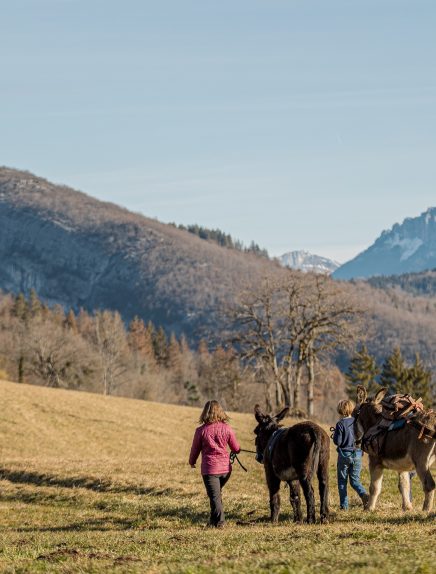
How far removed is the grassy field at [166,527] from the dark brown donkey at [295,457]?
527 millimetres

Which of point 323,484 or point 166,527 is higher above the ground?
point 323,484

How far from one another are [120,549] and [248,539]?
210 centimetres

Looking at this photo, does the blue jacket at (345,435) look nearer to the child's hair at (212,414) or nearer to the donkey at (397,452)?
the donkey at (397,452)

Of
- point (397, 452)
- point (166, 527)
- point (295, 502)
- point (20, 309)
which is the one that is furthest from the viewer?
point (20, 309)

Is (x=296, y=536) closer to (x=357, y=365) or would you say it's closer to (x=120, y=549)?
(x=120, y=549)

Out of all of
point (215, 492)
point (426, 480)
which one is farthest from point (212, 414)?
point (426, 480)

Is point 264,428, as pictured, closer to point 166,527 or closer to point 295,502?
point 295,502

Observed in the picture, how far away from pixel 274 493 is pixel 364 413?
2.53m

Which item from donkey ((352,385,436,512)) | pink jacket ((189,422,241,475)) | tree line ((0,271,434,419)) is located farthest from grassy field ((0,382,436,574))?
tree line ((0,271,434,419))

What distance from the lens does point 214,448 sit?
51.2ft

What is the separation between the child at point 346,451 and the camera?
17.7 metres

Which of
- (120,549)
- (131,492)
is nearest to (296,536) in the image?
(120,549)

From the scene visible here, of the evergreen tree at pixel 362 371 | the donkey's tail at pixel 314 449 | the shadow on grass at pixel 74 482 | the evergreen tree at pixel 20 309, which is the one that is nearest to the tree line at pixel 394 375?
the evergreen tree at pixel 362 371

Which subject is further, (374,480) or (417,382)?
(417,382)
